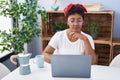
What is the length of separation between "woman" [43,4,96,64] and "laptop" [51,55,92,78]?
1.29 ft

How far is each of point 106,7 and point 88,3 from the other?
273 millimetres

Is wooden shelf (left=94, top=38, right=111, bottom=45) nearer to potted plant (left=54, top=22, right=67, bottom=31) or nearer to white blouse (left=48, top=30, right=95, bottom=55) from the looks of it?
potted plant (left=54, top=22, right=67, bottom=31)

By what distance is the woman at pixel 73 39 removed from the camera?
1909mm

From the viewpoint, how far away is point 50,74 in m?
1.55

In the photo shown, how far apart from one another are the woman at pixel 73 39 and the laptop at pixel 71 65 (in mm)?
393

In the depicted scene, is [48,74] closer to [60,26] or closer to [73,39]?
[73,39]

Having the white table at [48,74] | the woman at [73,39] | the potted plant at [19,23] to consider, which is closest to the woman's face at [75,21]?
the woman at [73,39]

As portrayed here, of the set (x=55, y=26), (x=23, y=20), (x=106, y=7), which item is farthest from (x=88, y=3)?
(x=23, y=20)

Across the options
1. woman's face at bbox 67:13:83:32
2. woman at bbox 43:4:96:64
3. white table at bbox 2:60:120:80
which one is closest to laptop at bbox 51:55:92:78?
white table at bbox 2:60:120:80

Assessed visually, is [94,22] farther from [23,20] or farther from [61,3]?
[23,20]

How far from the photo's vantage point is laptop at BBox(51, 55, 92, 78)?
1402mm

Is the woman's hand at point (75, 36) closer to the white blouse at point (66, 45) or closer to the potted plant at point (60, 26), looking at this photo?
the white blouse at point (66, 45)

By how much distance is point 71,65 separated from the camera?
1.43 metres

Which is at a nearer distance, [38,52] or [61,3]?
[61,3]
